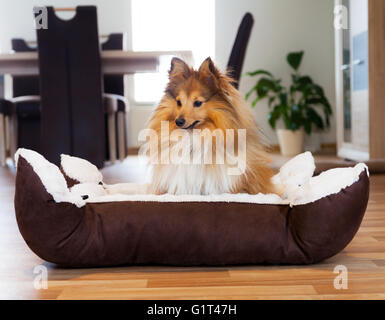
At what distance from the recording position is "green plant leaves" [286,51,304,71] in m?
6.60

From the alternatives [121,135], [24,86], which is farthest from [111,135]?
[24,86]

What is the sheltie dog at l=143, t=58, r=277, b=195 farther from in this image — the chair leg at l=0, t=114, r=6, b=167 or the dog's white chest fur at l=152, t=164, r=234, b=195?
the chair leg at l=0, t=114, r=6, b=167

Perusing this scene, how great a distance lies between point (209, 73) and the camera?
5.57 ft

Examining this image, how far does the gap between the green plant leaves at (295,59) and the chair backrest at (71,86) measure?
11.3 feet

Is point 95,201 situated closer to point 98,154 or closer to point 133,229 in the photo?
point 133,229

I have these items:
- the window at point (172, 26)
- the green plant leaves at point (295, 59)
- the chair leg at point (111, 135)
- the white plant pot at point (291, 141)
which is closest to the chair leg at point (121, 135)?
the chair leg at point (111, 135)

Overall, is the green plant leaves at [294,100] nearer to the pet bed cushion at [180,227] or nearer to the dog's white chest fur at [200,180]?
the dog's white chest fur at [200,180]

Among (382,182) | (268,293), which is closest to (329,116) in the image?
(382,182)

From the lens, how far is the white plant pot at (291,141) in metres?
6.54

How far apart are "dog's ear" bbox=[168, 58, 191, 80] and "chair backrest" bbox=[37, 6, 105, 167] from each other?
2.29 metres

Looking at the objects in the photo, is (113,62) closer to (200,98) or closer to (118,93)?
(118,93)

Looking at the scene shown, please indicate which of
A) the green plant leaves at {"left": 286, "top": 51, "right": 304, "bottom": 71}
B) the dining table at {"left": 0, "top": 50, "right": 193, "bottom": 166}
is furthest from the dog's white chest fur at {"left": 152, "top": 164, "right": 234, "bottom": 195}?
the green plant leaves at {"left": 286, "top": 51, "right": 304, "bottom": 71}

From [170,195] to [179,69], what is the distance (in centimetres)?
45

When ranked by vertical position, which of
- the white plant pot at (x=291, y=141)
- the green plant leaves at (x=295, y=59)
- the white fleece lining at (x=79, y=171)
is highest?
the green plant leaves at (x=295, y=59)
